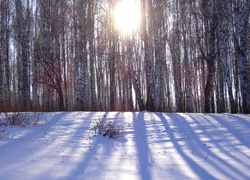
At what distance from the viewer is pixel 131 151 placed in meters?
5.64

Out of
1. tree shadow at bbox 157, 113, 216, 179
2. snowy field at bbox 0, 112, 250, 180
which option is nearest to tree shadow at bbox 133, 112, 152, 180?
snowy field at bbox 0, 112, 250, 180

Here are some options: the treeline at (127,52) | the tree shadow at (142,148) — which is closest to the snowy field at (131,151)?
the tree shadow at (142,148)

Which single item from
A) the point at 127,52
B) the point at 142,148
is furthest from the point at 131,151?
the point at 127,52

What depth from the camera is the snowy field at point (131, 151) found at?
12.9ft

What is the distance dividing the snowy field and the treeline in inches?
164

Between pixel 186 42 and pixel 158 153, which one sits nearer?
pixel 158 153

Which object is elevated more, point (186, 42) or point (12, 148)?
point (186, 42)

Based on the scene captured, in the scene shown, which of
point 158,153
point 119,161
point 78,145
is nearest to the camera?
point 119,161

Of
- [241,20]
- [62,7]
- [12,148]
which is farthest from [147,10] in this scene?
[12,148]

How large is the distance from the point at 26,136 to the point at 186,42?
1836cm

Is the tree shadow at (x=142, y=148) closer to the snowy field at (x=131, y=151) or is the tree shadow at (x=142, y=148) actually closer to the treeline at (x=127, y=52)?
the snowy field at (x=131, y=151)

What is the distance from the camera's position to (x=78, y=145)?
19.4ft

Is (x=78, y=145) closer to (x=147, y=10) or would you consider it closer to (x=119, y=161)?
(x=119, y=161)

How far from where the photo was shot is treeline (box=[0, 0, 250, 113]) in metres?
14.3
